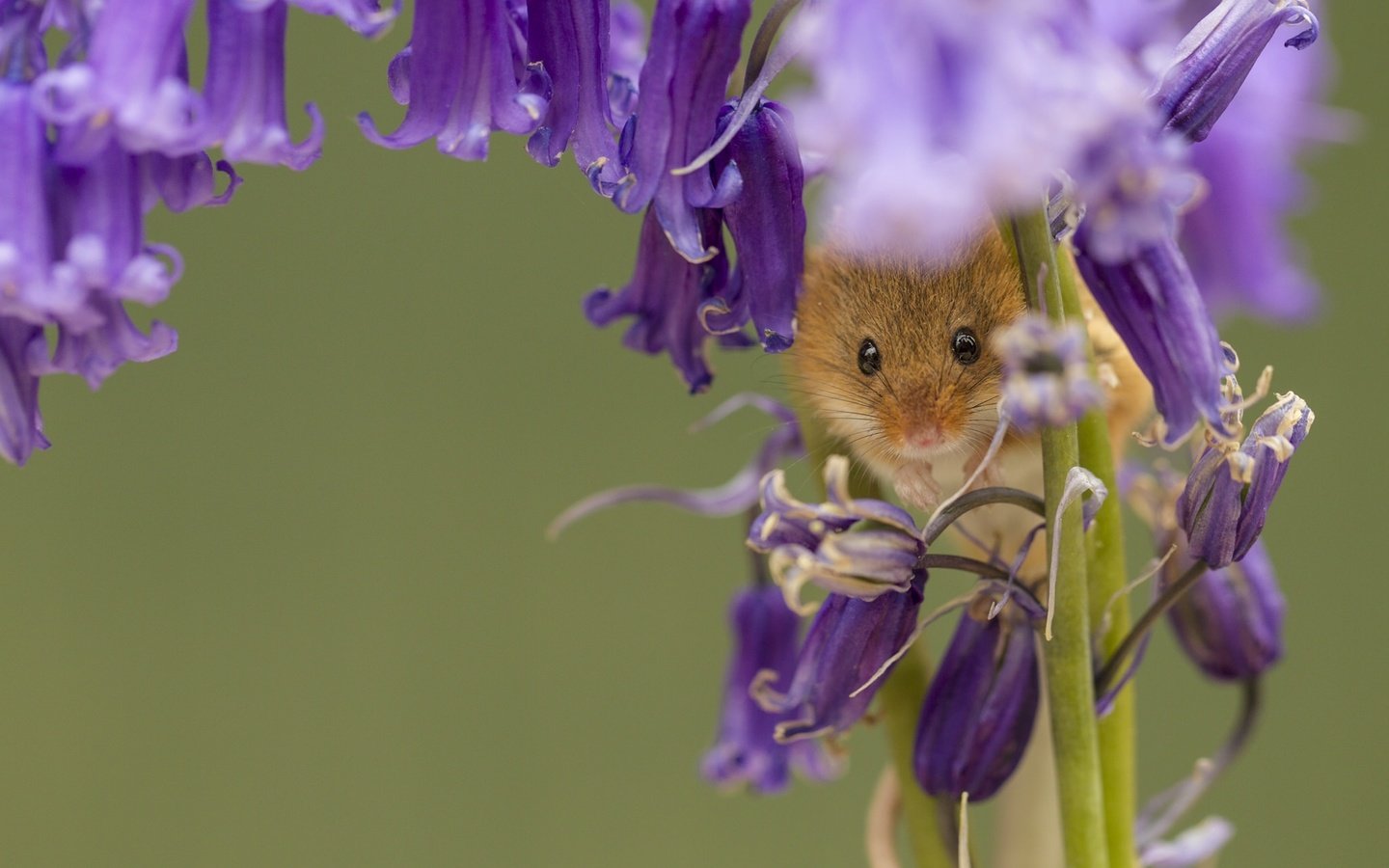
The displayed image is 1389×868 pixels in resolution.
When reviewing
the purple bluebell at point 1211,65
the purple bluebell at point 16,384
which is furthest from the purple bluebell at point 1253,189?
the purple bluebell at point 16,384

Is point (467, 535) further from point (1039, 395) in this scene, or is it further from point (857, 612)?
point (1039, 395)

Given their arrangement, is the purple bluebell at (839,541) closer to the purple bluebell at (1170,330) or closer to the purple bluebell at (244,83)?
the purple bluebell at (1170,330)

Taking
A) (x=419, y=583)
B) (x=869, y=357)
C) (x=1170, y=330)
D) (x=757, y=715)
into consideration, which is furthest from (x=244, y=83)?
(x=419, y=583)

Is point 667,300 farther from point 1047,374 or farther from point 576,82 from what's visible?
point 1047,374

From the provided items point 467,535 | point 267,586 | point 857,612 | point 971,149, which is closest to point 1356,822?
point 467,535

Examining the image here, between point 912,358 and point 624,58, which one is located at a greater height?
point 624,58
